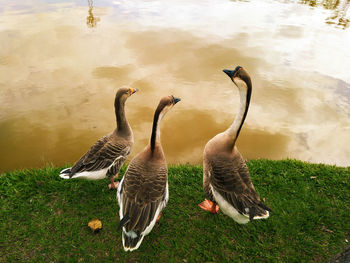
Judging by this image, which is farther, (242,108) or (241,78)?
(242,108)

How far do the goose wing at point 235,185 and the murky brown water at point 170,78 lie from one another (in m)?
1.44

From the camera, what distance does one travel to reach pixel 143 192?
116 inches

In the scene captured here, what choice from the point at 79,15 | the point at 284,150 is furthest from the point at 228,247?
the point at 79,15

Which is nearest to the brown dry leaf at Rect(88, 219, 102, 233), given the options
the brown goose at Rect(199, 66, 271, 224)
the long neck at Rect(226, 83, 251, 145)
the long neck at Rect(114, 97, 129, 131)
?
the long neck at Rect(114, 97, 129, 131)

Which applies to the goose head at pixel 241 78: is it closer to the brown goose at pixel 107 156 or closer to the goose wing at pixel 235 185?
the goose wing at pixel 235 185

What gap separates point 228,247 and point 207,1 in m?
13.6

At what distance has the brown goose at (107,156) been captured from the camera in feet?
11.4

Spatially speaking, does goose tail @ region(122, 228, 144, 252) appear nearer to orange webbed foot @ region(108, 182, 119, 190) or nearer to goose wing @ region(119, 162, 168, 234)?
goose wing @ region(119, 162, 168, 234)

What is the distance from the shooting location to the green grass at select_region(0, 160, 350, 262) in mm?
3076

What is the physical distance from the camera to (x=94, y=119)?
5395 mm

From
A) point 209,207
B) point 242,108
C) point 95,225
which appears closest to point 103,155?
point 95,225

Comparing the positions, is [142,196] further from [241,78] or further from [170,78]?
[170,78]

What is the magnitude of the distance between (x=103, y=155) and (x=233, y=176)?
2.03 metres

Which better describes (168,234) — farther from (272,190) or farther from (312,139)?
(312,139)
